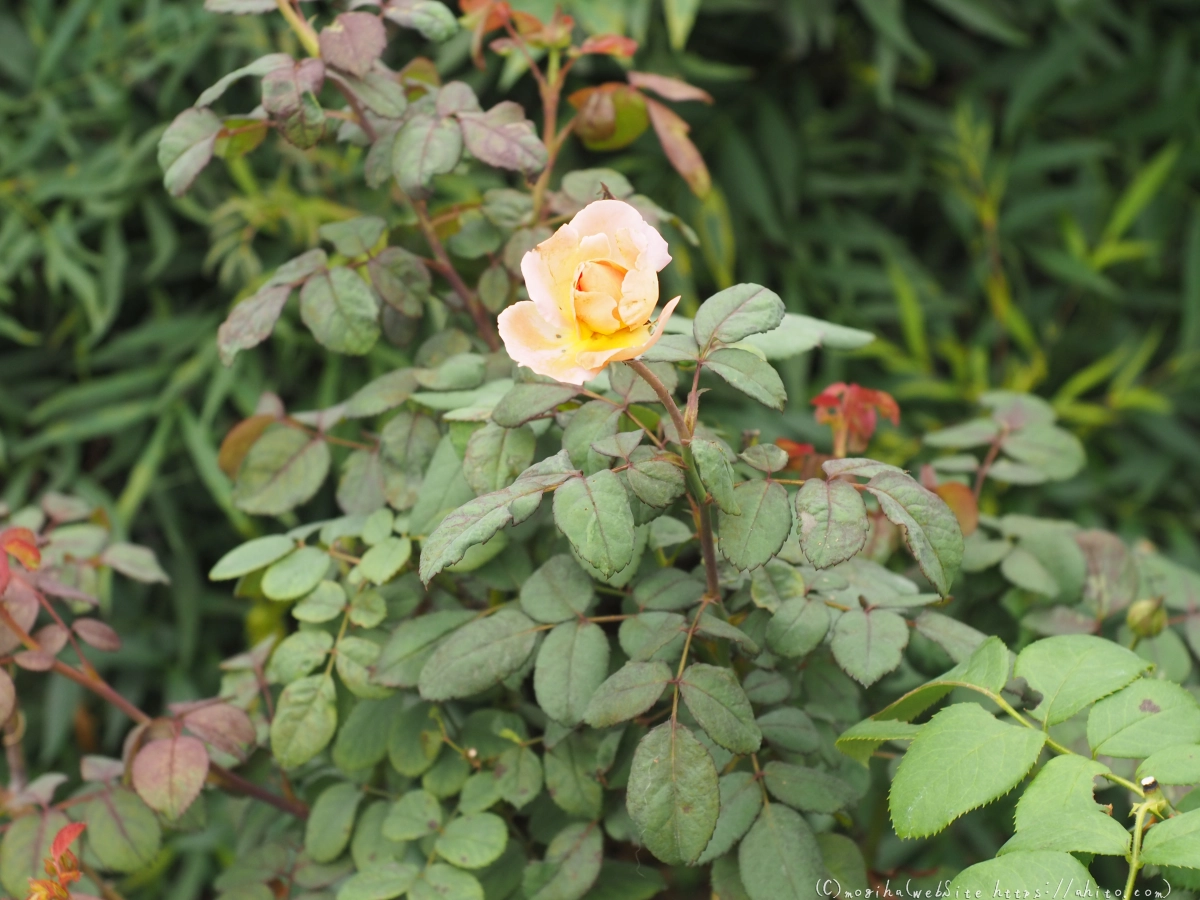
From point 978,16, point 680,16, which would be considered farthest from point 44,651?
point 978,16

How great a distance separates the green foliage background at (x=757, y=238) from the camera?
140cm

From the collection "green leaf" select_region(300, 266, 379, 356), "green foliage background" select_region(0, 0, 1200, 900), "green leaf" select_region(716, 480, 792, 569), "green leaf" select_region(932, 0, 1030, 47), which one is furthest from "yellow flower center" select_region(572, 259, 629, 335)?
"green leaf" select_region(932, 0, 1030, 47)

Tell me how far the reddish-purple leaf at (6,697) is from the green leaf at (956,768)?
1.61ft

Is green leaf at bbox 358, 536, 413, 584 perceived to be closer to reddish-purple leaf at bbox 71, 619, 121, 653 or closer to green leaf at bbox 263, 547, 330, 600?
green leaf at bbox 263, 547, 330, 600

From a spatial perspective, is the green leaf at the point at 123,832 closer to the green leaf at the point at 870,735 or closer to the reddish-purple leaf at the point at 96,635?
the reddish-purple leaf at the point at 96,635

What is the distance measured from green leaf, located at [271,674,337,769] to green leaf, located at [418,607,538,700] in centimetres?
10

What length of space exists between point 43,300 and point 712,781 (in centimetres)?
139

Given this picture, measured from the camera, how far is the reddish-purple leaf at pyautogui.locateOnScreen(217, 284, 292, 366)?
63 centimetres

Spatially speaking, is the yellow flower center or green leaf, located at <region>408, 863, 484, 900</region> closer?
the yellow flower center

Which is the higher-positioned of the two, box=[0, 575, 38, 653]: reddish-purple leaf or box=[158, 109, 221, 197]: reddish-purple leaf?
box=[158, 109, 221, 197]: reddish-purple leaf

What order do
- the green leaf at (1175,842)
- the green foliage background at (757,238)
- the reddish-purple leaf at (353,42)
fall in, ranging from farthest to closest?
the green foliage background at (757,238) → the reddish-purple leaf at (353,42) → the green leaf at (1175,842)

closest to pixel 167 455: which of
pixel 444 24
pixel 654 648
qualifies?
pixel 444 24

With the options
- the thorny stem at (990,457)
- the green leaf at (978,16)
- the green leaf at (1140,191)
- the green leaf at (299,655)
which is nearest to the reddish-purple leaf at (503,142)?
the green leaf at (299,655)

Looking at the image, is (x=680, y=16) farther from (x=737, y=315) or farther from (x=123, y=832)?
(x=123, y=832)
